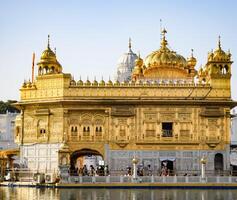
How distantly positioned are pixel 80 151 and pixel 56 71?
6.12 meters

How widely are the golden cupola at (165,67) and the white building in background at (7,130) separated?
31706mm

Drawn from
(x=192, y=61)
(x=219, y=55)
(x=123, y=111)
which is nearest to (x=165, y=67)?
(x=219, y=55)

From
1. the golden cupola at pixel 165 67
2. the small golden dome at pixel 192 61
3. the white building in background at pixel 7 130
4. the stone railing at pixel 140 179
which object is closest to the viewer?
the stone railing at pixel 140 179

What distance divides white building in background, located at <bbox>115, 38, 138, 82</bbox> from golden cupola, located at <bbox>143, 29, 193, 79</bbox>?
637 inches

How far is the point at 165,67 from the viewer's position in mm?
43656

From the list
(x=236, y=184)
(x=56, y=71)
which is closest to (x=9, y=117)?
(x=56, y=71)

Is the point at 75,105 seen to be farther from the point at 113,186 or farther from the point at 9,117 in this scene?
the point at 9,117

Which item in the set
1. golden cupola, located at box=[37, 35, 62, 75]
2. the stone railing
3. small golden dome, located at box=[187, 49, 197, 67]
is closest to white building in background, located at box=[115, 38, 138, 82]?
small golden dome, located at box=[187, 49, 197, 67]

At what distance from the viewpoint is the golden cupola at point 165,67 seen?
43500 mm

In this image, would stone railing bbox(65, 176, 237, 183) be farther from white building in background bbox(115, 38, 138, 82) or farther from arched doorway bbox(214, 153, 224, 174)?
white building in background bbox(115, 38, 138, 82)

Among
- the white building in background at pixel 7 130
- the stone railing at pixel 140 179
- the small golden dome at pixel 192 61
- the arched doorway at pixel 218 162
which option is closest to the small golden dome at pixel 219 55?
the arched doorway at pixel 218 162

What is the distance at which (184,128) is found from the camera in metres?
38.6

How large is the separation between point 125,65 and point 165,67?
766 inches

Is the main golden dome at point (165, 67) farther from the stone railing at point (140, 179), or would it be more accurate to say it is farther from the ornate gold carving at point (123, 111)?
the stone railing at point (140, 179)
